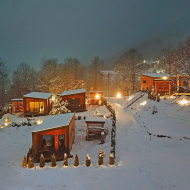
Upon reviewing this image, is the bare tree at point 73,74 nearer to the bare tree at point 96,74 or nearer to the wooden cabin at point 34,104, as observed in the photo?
the bare tree at point 96,74

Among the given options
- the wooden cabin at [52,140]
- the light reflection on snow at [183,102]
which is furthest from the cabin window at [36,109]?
the light reflection on snow at [183,102]

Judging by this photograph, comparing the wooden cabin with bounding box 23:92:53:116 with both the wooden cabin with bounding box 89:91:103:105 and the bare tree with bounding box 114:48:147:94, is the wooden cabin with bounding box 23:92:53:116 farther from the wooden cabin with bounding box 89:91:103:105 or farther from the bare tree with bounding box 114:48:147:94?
the bare tree with bounding box 114:48:147:94

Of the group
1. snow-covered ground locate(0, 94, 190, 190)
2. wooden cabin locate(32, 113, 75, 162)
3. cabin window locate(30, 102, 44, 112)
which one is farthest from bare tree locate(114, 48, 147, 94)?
wooden cabin locate(32, 113, 75, 162)

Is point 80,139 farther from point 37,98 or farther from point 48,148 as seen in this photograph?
point 37,98

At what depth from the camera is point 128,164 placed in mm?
9461

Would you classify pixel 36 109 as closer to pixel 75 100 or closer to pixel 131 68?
pixel 75 100

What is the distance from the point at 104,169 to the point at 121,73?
3416 centimetres

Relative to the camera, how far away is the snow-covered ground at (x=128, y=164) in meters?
7.88

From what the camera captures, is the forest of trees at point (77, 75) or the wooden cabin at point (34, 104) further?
the forest of trees at point (77, 75)

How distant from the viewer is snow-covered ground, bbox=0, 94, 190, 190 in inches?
310

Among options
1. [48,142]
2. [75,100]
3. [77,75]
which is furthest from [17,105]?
[77,75]

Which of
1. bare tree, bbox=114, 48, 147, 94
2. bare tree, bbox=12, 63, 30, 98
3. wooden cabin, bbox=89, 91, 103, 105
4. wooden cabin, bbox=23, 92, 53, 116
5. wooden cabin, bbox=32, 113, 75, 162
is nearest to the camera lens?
wooden cabin, bbox=32, 113, 75, 162

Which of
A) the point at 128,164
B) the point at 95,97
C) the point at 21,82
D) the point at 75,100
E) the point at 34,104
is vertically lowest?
the point at 128,164

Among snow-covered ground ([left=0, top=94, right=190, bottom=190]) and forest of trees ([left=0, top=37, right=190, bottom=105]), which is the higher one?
forest of trees ([left=0, top=37, right=190, bottom=105])
